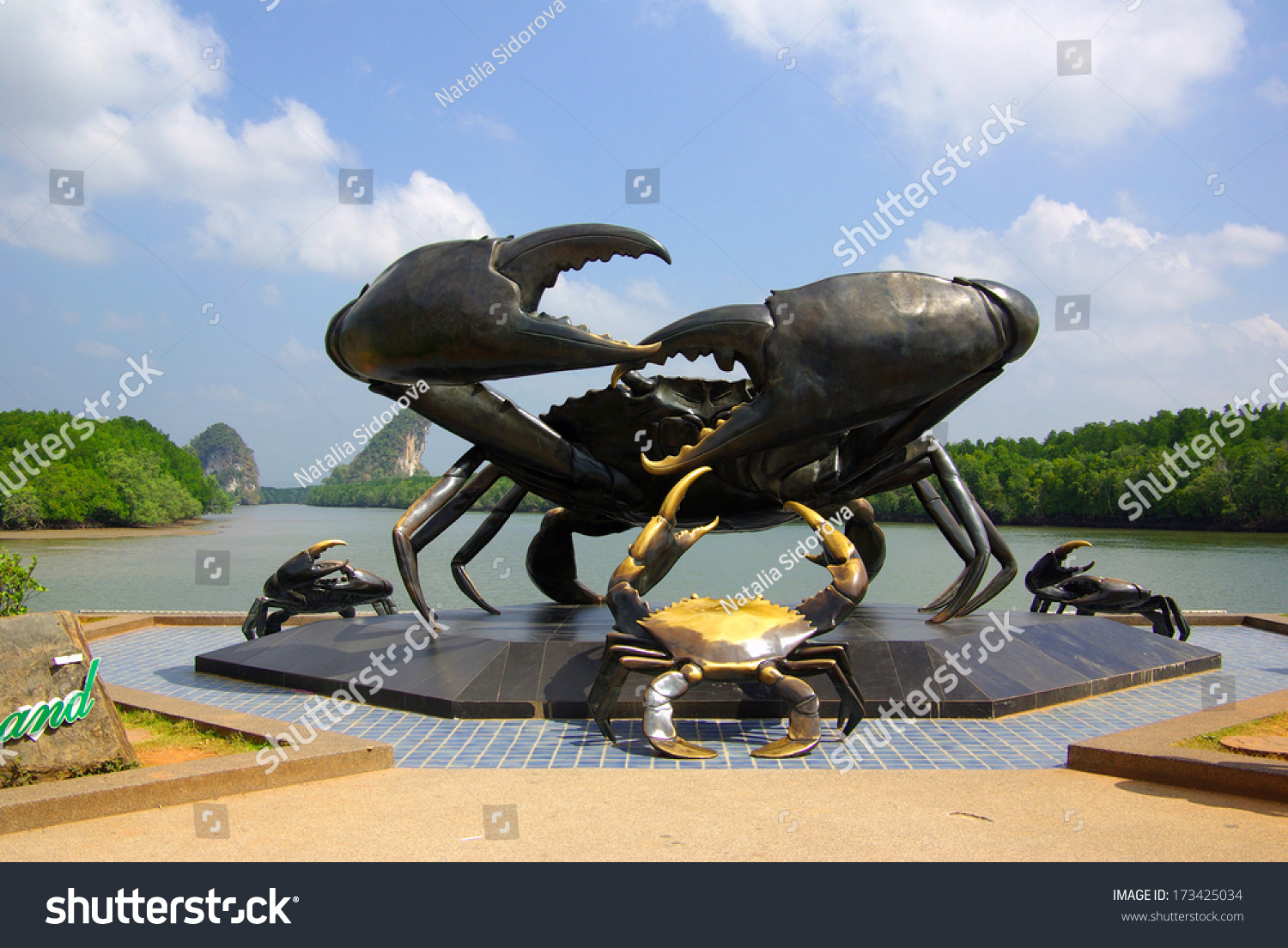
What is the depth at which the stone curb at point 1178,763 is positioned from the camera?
427 centimetres

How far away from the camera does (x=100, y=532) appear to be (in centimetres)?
4291

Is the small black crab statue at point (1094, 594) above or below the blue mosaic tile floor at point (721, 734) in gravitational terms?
above

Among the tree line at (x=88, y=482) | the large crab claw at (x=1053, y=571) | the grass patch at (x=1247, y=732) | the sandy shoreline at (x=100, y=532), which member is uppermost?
the tree line at (x=88, y=482)

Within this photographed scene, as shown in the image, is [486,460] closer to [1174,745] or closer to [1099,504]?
[1174,745]

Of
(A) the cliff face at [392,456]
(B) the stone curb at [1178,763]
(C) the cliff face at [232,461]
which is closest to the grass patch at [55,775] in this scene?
(B) the stone curb at [1178,763]

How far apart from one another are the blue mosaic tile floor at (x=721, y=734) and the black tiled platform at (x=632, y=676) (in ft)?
0.39

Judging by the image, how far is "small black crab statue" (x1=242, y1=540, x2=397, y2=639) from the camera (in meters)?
8.91

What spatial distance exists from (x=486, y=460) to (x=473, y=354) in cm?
220

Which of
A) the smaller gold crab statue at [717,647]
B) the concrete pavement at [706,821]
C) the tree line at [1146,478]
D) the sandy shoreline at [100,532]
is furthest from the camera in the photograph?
the sandy shoreline at [100,532]

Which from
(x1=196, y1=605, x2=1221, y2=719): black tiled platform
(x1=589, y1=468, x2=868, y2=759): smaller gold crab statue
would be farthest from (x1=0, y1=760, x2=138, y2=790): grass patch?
(x1=589, y1=468, x2=868, y2=759): smaller gold crab statue

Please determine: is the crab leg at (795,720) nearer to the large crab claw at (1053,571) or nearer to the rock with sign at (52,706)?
the rock with sign at (52,706)

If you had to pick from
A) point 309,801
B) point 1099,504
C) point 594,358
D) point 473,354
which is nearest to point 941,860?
point 309,801

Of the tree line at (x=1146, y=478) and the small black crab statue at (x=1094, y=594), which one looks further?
the tree line at (x=1146, y=478)

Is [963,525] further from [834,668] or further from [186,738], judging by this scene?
[186,738]
